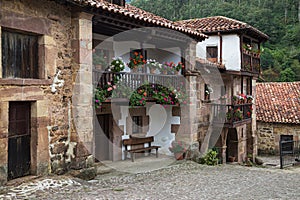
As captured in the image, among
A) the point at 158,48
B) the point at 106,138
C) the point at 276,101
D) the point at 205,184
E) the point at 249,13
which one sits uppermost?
the point at 249,13

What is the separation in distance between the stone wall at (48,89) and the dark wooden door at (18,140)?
0.14 metres

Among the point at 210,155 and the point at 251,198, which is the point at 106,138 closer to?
the point at 210,155

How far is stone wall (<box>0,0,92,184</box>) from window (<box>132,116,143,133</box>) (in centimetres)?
392

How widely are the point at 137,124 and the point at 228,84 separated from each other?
22.8 ft

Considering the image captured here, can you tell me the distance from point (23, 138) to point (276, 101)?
1809cm

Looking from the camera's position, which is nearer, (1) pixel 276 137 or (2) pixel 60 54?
(2) pixel 60 54

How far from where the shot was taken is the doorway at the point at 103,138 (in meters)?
11.1

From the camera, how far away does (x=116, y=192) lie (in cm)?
724

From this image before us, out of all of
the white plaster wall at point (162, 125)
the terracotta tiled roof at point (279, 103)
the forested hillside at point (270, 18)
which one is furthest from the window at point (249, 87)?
the forested hillside at point (270, 18)

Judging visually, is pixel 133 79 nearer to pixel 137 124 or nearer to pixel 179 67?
pixel 179 67

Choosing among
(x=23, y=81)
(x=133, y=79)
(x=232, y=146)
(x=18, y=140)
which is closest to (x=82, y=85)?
(x=23, y=81)

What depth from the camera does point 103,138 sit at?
36.7 feet

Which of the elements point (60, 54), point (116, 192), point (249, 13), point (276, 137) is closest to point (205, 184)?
point (116, 192)

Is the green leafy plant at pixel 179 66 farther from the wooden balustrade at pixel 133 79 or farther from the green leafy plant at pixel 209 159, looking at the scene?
the green leafy plant at pixel 209 159
